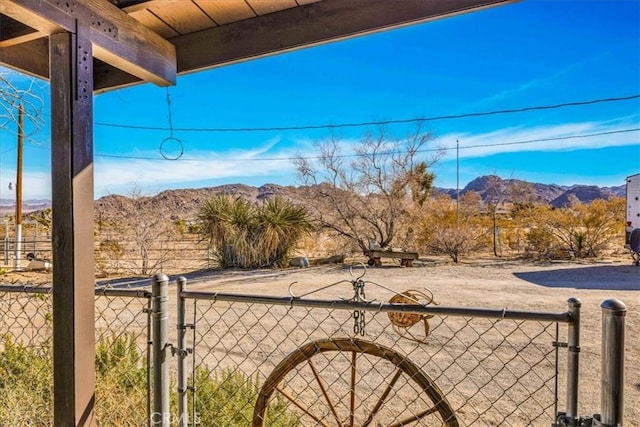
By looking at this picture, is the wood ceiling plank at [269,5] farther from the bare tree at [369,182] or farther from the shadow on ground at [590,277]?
the bare tree at [369,182]

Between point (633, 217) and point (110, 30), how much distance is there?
11.9 meters

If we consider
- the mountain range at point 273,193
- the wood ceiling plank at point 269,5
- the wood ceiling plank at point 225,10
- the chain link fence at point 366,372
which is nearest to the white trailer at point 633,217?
the mountain range at point 273,193

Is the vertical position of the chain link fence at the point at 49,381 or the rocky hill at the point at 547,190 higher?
the rocky hill at the point at 547,190

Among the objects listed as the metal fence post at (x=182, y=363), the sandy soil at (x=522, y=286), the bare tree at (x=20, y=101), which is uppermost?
the bare tree at (x=20, y=101)

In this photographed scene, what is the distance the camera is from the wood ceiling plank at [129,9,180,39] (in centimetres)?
170

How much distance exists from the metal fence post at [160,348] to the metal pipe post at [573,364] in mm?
1281

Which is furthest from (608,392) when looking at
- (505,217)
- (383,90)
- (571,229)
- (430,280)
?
(383,90)

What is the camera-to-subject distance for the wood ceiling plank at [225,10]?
1.70 m

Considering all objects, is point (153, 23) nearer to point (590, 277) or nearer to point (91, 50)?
point (91, 50)

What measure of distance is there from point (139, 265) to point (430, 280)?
312 inches

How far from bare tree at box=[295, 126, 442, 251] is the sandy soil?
133cm

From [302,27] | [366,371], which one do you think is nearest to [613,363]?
[302,27]

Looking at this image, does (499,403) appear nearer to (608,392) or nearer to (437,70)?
(608,392)

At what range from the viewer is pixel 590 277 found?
26.2 ft
